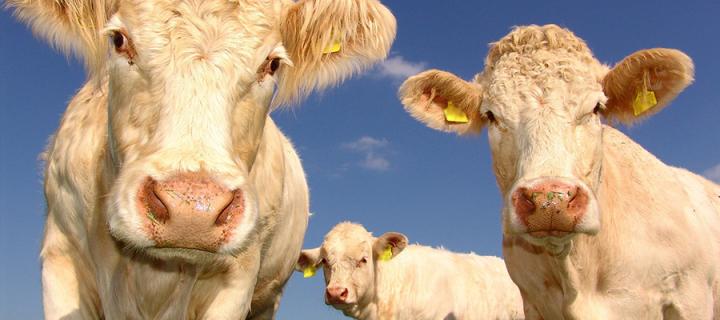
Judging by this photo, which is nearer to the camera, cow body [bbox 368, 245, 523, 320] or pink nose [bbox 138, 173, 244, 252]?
pink nose [bbox 138, 173, 244, 252]

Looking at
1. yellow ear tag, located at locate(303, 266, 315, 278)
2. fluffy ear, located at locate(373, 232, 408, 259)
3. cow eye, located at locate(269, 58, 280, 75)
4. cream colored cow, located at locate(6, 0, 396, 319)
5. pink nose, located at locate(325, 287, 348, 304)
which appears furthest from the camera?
yellow ear tag, located at locate(303, 266, 315, 278)

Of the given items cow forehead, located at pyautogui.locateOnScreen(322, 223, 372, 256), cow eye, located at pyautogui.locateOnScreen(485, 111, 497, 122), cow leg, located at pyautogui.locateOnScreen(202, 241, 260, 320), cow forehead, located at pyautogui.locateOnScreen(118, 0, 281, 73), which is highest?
cow forehead, located at pyautogui.locateOnScreen(118, 0, 281, 73)

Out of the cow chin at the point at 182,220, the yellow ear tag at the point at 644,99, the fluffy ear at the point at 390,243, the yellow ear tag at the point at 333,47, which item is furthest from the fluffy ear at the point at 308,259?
the cow chin at the point at 182,220

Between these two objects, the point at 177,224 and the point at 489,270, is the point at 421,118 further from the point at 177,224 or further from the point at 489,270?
the point at 489,270

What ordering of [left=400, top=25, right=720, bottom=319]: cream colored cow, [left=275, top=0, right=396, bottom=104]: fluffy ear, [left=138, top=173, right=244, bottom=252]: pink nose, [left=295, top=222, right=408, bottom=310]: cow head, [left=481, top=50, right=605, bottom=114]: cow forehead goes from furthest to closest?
[left=295, top=222, right=408, bottom=310]: cow head → [left=481, top=50, right=605, bottom=114]: cow forehead → [left=400, top=25, right=720, bottom=319]: cream colored cow → [left=275, top=0, right=396, bottom=104]: fluffy ear → [left=138, top=173, right=244, bottom=252]: pink nose

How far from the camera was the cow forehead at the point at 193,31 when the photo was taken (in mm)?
3654

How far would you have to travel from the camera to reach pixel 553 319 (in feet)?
19.4

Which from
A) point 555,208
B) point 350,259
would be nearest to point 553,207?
point 555,208

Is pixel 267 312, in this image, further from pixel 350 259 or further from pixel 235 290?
pixel 350 259

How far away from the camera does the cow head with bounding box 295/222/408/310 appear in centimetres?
1186

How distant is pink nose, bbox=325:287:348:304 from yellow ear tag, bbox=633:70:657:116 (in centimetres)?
673

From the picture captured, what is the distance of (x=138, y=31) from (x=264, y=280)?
279 cm

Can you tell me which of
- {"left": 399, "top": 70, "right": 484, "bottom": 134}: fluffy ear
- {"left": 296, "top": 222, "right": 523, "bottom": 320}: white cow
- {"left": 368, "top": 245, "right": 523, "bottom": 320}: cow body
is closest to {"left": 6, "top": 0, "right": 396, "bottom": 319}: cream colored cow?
{"left": 399, "top": 70, "right": 484, "bottom": 134}: fluffy ear

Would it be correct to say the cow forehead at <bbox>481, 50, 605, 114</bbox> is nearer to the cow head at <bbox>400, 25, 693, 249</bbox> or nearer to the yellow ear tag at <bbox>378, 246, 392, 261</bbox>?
the cow head at <bbox>400, 25, 693, 249</bbox>
